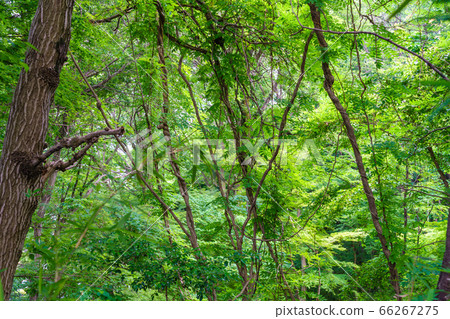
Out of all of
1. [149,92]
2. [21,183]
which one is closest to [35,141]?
[21,183]

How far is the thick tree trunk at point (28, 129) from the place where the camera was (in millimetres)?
1453

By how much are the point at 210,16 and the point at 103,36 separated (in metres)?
1.96

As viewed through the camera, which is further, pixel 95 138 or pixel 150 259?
pixel 150 259

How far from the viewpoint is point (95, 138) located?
149 cm

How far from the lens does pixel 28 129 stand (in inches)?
58.8

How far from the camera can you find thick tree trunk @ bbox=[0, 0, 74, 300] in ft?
4.77

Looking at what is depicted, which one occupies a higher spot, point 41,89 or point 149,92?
point 149,92

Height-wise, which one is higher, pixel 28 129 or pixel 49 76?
pixel 49 76
